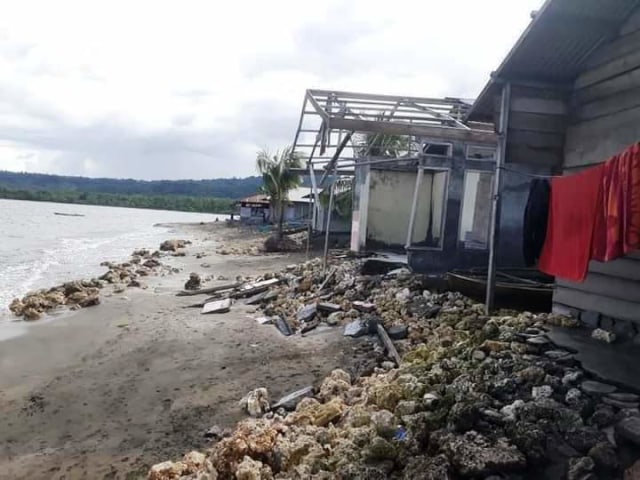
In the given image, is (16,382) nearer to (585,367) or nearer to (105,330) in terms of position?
(105,330)

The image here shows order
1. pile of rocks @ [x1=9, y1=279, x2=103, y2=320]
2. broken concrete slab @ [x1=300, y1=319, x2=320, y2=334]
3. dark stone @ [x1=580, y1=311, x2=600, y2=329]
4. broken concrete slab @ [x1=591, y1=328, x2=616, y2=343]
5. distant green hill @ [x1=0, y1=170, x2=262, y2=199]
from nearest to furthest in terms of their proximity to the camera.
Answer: broken concrete slab @ [x1=591, y1=328, x2=616, y2=343] → dark stone @ [x1=580, y1=311, x2=600, y2=329] → broken concrete slab @ [x1=300, y1=319, x2=320, y2=334] → pile of rocks @ [x1=9, y1=279, x2=103, y2=320] → distant green hill @ [x1=0, y1=170, x2=262, y2=199]

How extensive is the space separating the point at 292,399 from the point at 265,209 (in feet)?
156

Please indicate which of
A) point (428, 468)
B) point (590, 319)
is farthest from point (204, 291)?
point (428, 468)

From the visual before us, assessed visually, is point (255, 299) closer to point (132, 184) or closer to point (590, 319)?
point (590, 319)

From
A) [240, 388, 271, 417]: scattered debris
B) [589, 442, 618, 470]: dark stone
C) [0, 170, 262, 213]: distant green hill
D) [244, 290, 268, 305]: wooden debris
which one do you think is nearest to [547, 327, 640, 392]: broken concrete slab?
[589, 442, 618, 470]: dark stone

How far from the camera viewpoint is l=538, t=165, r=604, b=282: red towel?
4805 millimetres

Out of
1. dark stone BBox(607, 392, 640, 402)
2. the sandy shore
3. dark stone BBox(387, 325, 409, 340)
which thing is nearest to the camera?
dark stone BBox(607, 392, 640, 402)

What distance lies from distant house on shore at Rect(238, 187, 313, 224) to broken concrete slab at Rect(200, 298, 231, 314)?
92.4ft

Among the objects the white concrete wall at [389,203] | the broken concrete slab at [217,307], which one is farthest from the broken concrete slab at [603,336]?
the white concrete wall at [389,203]

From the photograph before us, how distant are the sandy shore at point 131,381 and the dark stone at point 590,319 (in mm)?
3210

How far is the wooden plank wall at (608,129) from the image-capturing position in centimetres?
523

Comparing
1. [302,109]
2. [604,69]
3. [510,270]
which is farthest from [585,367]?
[302,109]

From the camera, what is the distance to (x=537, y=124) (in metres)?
6.30

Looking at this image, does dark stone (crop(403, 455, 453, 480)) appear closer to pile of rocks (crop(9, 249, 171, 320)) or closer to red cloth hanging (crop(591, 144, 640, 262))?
red cloth hanging (crop(591, 144, 640, 262))
